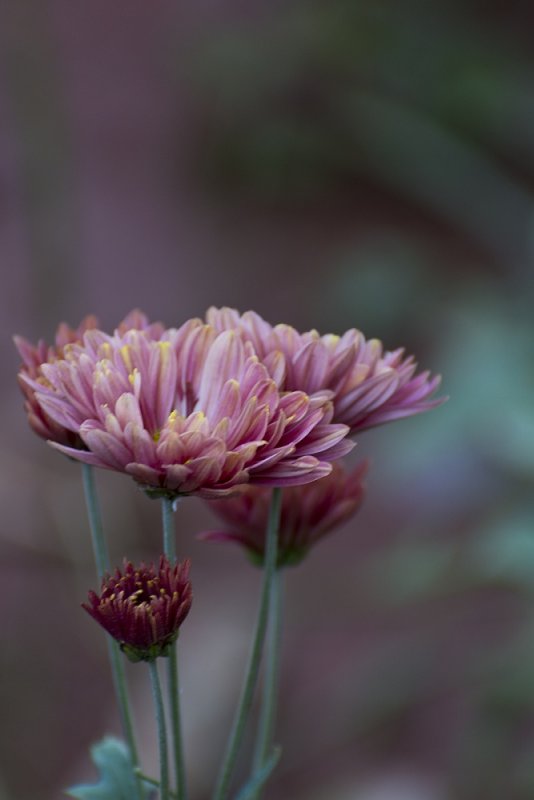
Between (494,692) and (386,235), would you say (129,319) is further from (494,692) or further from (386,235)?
(386,235)

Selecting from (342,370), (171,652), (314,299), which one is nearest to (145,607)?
(171,652)

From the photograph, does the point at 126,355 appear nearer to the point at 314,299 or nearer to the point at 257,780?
the point at 257,780

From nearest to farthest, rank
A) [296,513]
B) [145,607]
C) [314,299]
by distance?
1. [145,607]
2. [296,513]
3. [314,299]

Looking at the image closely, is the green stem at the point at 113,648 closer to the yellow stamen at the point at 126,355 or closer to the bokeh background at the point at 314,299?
the yellow stamen at the point at 126,355

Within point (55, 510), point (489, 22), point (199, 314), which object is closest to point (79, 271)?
point (199, 314)

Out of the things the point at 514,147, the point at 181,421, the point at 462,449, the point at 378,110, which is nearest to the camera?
the point at 181,421

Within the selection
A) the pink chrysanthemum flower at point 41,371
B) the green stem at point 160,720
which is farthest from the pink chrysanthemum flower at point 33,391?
the green stem at point 160,720
